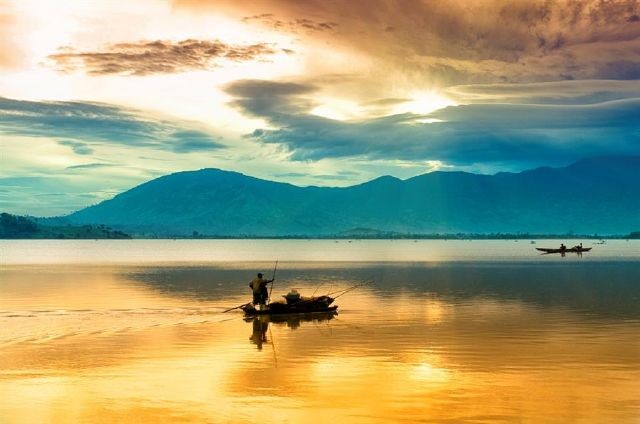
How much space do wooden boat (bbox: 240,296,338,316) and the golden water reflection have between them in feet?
3.31

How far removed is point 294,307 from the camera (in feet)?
178

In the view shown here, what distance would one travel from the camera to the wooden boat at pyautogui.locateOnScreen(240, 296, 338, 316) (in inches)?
2068

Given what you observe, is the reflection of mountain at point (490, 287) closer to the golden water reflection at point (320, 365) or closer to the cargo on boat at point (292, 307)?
the golden water reflection at point (320, 365)

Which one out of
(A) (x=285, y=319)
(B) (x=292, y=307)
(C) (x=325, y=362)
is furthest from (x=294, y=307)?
(C) (x=325, y=362)

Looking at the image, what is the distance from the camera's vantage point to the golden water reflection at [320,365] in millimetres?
24953

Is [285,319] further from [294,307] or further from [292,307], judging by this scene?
[294,307]

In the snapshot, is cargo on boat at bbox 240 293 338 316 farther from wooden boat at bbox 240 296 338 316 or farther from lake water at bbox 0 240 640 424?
lake water at bbox 0 240 640 424

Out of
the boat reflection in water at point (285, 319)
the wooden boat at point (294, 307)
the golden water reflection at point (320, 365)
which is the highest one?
the wooden boat at point (294, 307)

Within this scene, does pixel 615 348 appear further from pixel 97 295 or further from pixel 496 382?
Answer: pixel 97 295

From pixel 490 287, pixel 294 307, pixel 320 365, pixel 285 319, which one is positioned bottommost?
pixel 320 365

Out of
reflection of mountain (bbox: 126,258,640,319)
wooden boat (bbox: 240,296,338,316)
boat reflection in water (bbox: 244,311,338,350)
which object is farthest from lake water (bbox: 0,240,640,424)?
reflection of mountain (bbox: 126,258,640,319)

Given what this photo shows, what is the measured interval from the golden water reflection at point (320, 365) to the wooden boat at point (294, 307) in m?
1.01

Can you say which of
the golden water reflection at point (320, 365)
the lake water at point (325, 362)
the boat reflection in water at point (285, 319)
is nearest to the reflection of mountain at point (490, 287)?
the lake water at point (325, 362)

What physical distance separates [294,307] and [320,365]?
20795 millimetres
